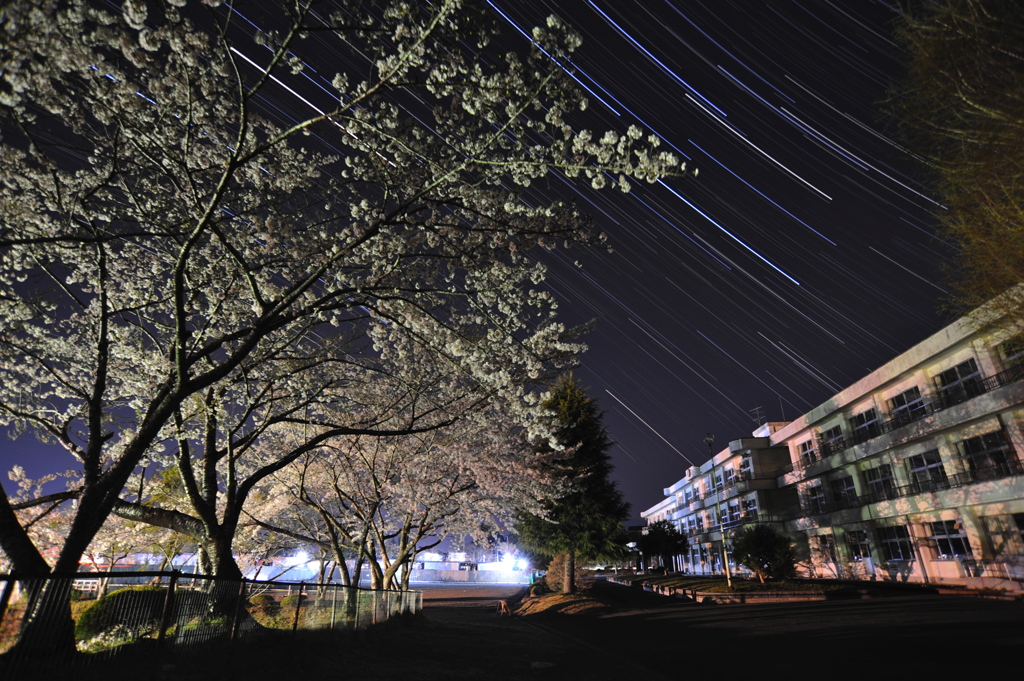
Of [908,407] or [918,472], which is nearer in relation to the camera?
[918,472]

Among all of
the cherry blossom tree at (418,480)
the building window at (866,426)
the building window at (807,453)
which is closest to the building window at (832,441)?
the building window at (866,426)

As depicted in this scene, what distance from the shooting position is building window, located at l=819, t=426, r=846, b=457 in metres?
38.0

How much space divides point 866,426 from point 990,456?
10.3 meters

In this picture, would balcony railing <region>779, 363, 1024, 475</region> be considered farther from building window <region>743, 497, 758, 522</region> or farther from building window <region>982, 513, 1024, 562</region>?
building window <region>743, 497, 758, 522</region>

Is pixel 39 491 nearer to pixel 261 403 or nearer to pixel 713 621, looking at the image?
pixel 261 403

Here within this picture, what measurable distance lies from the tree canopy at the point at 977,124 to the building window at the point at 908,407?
62.4ft

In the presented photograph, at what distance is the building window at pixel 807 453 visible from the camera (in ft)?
139

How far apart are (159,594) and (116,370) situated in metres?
10.0

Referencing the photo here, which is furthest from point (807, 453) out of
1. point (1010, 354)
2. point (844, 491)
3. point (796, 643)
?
point (796, 643)

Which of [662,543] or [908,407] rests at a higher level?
[908,407]

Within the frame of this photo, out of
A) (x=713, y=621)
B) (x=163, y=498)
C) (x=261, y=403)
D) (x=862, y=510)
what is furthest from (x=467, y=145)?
(x=862, y=510)

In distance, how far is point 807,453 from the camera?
43.7m

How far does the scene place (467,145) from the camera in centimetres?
793

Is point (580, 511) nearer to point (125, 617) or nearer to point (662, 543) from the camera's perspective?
point (125, 617)
